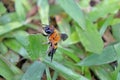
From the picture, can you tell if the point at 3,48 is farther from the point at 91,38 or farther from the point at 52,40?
the point at 91,38

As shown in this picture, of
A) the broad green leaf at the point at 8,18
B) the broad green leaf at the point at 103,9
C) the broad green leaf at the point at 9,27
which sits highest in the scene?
the broad green leaf at the point at 8,18

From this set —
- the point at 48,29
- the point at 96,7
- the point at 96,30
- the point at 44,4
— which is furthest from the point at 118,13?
the point at 48,29

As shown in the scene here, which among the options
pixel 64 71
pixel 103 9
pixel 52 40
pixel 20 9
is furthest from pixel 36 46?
pixel 103 9

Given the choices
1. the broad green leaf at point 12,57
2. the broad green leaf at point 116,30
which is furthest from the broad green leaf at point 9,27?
the broad green leaf at point 116,30

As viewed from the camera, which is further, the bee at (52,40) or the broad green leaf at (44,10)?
the broad green leaf at (44,10)

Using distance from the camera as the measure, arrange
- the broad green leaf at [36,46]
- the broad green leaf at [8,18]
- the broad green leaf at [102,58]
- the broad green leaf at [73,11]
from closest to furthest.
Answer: the broad green leaf at [36,46] < the broad green leaf at [102,58] < the broad green leaf at [73,11] < the broad green leaf at [8,18]

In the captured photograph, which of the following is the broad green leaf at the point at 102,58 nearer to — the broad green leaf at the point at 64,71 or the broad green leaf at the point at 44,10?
the broad green leaf at the point at 64,71

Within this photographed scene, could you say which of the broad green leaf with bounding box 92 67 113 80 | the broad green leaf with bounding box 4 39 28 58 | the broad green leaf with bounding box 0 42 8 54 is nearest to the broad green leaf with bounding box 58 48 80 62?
the broad green leaf with bounding box 92 67 113 80
